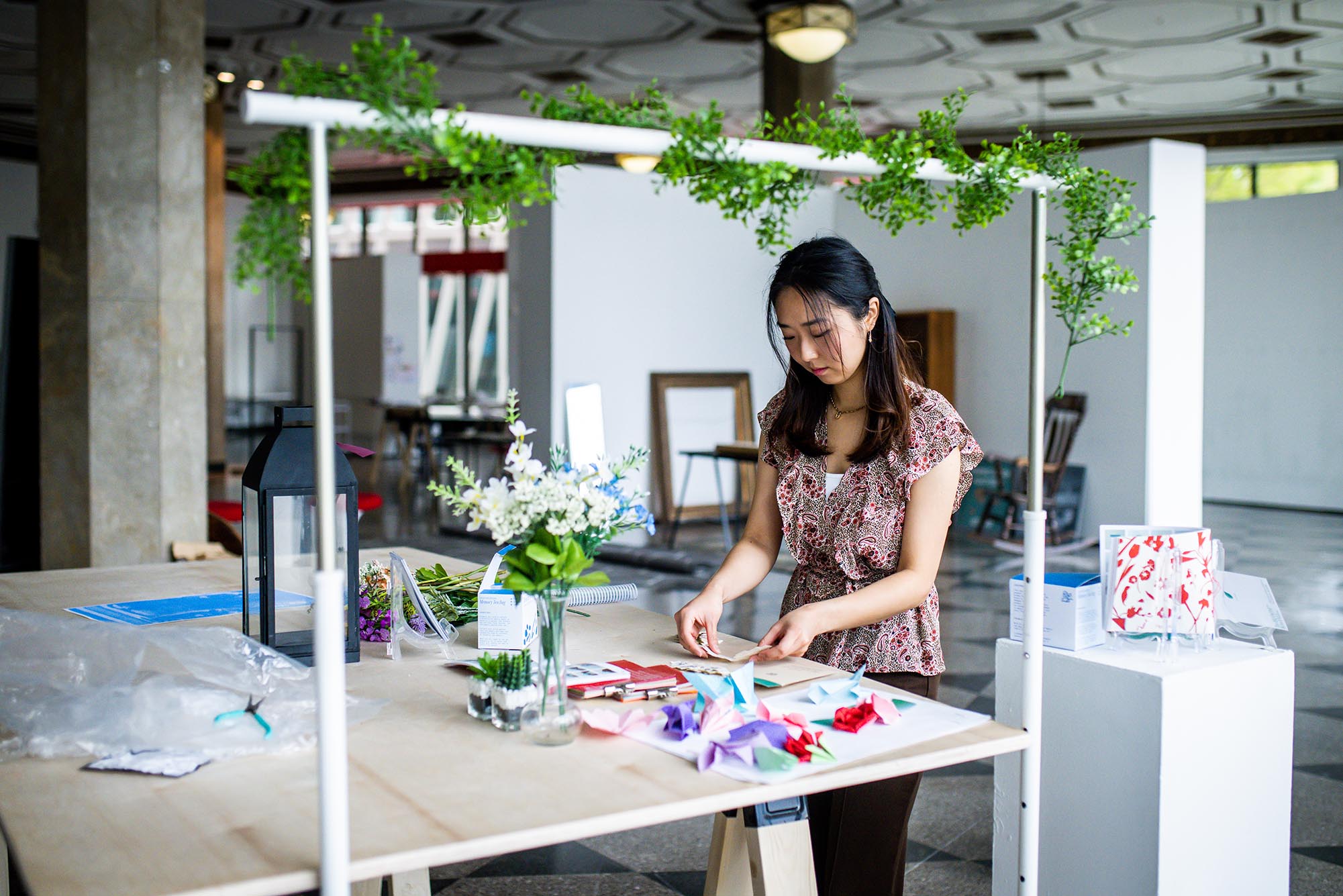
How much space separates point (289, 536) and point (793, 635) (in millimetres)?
870

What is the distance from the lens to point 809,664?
6.42ft

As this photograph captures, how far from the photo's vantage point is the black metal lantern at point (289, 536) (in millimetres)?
1923

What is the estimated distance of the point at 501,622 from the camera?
199cm

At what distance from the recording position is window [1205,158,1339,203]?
472 inches

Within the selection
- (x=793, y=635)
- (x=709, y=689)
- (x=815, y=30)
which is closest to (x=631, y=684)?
(x=709, y=689)

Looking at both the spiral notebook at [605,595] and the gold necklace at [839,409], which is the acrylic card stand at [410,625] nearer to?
the spiral notebook at [605,595]

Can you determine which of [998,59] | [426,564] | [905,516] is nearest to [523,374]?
[998,59]

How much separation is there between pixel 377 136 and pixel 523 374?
8223mm

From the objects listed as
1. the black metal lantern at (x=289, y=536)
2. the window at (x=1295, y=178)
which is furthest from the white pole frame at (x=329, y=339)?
the window at (x=1295, y=178)

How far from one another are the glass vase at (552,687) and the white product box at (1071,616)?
0.90 meters

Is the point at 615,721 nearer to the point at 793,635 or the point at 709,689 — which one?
the point at 709,689

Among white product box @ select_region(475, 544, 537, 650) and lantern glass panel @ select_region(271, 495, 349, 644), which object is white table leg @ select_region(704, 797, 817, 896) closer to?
white product box @ select_region(475, 544, 537, 650)

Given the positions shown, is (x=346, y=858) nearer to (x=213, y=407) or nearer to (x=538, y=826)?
(x=538, y=826)

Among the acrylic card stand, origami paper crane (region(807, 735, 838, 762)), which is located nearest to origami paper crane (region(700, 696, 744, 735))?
origami paper crane (region(807, 735, 838, 762))
